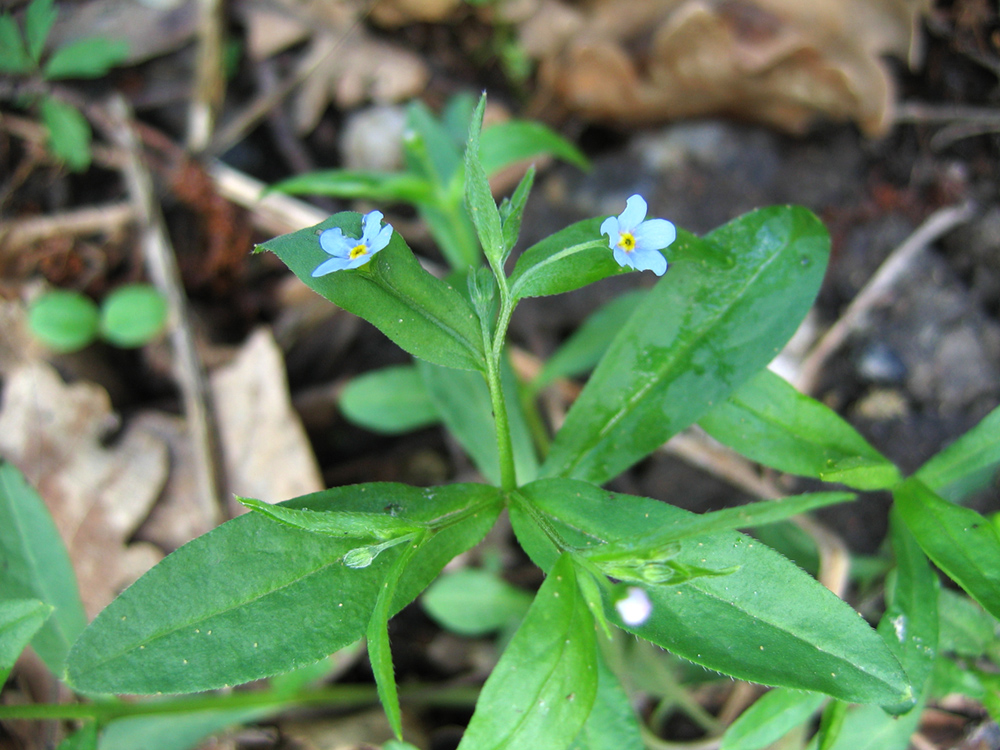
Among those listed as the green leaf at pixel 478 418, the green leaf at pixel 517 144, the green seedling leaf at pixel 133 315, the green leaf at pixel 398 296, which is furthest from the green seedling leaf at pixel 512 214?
the green seedling leaf at pixel 133 315

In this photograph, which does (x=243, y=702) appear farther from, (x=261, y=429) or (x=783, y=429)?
(x=783, y=429)

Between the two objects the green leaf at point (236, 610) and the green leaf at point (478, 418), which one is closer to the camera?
the green leaf at point (236, 610)

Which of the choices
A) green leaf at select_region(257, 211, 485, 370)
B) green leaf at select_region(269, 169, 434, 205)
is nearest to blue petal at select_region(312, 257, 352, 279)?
green leaf at select_region(257, 211, 485, 370)

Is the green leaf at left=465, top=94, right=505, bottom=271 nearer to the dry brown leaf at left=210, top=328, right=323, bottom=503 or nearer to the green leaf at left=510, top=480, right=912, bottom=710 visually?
the green leaf at left=510, top=480, right=912, bottom=710

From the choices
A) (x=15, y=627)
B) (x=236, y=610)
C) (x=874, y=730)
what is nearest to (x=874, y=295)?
(x=874, y=730)

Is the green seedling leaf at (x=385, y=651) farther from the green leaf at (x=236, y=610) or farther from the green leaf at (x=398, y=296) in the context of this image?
the green leaf at (x=398, y=296)

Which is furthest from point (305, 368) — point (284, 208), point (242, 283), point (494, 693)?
point (494, 693)

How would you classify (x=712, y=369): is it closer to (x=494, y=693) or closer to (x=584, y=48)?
(x=494, y=693)
